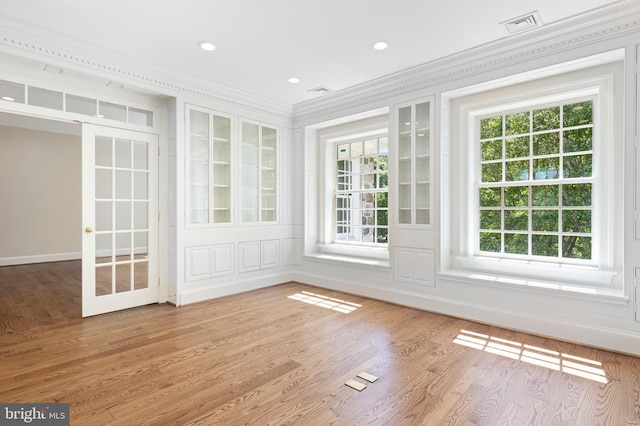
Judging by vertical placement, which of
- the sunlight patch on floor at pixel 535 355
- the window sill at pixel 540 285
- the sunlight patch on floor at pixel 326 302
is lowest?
Answer: the sunlight patch on floor at pixel 535 355

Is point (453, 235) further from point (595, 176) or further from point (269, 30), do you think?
point (269, 30)

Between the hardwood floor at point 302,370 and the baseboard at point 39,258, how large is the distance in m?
4.22

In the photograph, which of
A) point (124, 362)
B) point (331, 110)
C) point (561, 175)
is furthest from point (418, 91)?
point (124, 362)

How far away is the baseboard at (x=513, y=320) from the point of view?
2.91 metres

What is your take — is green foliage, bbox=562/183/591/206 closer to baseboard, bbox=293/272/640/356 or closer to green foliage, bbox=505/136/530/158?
green foliage, bbox=505/136/530/158

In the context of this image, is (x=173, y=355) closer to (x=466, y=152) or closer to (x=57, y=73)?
(x=57, y=73)

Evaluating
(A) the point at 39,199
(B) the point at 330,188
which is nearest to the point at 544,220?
(B) the point at 330,188

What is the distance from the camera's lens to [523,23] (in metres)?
3.07

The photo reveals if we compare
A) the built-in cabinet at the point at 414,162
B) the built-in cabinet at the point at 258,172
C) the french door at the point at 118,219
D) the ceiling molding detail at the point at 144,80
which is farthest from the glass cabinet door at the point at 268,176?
the built-in cabinet at the point at 414,162

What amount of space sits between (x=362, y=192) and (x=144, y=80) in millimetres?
3372

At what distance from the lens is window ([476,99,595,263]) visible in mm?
3449

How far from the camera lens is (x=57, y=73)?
361cm

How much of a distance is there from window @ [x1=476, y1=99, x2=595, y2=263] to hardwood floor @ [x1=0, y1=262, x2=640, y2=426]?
3.41ft

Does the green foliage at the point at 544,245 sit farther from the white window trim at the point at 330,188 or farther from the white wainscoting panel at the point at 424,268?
the white window trim at the point at 330,188
